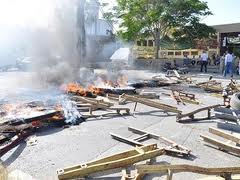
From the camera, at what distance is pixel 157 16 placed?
29.8 m

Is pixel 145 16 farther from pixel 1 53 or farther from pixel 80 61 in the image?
pixel 80 61

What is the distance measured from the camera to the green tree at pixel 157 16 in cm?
3016

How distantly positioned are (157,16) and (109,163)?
87.4 feet

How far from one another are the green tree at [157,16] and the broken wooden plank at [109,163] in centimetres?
2595

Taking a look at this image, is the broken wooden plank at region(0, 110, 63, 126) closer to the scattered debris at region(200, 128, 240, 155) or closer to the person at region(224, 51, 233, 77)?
the scattered debris at region(200, 128, 240, 155)

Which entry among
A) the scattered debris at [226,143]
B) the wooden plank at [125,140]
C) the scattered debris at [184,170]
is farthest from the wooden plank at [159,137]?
the scattered debris at [184,170]

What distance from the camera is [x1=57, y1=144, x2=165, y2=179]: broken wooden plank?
445 centimetres

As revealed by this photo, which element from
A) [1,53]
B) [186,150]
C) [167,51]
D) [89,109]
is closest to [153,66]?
[167,51]

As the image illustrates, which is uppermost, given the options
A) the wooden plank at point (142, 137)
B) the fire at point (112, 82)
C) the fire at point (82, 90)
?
the fire at point (112, 82)

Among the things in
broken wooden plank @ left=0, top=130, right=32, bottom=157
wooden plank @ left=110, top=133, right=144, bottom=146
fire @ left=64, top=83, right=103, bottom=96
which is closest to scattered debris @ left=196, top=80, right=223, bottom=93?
fire @ left=64, top=83, right=103, bottom=96

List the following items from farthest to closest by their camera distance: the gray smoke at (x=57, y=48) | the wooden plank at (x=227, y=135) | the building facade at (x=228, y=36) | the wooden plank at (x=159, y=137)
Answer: the building facade at (x=228, y=36), the gray smoke at (x=57, y=48), the wooden plank at (x=227, y=135), the wooden plank at (x=159, y=137)

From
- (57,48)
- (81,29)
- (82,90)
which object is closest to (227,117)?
(82,90)

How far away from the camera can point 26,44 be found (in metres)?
17.6

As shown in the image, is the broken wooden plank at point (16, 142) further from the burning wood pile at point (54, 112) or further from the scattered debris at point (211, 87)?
the scattered debris at point (211, 87)
